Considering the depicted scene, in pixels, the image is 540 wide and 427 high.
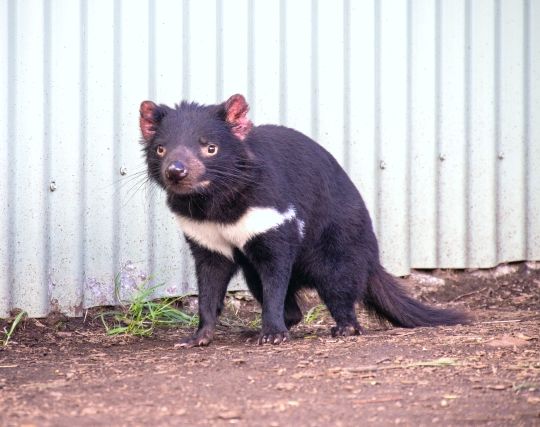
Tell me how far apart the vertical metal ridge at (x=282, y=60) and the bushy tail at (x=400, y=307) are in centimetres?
120

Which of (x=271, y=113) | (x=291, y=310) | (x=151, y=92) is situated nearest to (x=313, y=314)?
(x=291, y=310)

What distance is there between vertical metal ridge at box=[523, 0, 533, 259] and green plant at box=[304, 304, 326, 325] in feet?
4.85

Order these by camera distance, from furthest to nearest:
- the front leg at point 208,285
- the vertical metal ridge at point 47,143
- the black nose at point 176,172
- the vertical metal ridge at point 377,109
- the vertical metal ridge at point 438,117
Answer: the vertical metal ridge at point 438,117 < the vertical metal ridge at point 377,109 < the vertical metal ridge at point 47,143 < the front leg at point 208,285 < the black nose at point 176,172

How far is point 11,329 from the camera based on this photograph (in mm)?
5312

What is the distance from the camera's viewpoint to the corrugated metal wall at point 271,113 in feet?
18.4

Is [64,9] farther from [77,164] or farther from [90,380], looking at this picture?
[90,380]

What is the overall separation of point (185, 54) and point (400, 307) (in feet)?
5.90

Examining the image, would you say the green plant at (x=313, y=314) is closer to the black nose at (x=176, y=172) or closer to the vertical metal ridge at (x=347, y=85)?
the vertical metal ridge at (x=347, y=85)

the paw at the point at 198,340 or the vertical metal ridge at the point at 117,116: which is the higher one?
the vertical metal ridge at the point at 117,116

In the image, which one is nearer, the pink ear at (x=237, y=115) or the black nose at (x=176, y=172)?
the black nose at (x=176, y=172)

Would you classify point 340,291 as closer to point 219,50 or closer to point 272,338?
point 272,338

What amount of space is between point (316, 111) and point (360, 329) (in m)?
1.52

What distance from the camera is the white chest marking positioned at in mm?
4836

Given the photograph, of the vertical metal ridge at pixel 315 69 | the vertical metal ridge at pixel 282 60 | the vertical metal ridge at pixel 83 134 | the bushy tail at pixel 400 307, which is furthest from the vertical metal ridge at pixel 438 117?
the vertical metal ridge at pixel 83 134
